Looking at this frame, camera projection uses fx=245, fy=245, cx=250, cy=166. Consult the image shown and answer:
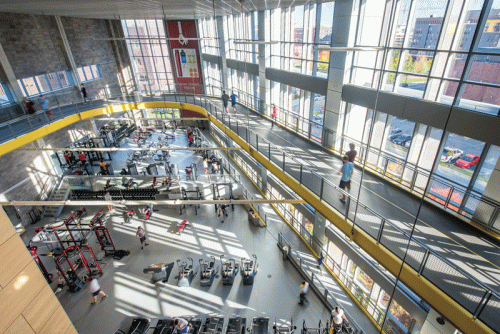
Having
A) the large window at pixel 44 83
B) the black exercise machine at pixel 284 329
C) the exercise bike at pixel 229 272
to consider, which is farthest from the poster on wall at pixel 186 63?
the black exercise machine at pixel 284 329

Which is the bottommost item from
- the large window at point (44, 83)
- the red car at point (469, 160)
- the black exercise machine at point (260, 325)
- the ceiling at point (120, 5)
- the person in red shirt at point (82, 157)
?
the black exercise machine at point (260, 325)

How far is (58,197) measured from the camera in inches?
538

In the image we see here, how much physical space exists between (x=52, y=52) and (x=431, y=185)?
20.1 m

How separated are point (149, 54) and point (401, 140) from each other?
2271 cm

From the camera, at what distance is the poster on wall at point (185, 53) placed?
21.3 metres

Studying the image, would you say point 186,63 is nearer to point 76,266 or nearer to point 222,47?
point 222,47

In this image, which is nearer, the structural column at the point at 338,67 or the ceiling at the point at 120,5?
the structural column at the point at 338,67

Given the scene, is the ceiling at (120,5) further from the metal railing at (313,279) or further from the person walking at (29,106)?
the metal railing at (313,279)

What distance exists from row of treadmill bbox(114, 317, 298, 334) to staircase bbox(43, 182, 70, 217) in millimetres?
8767

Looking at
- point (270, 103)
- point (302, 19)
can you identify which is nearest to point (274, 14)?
point (302, 19)

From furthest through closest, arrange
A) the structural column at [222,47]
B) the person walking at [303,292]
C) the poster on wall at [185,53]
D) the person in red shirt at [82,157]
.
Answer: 1. the poster on wall at [185,53]
2. the structural column at [222,47]
3. the person in red shirt at [82,157]
4. the person walking at [303,292]

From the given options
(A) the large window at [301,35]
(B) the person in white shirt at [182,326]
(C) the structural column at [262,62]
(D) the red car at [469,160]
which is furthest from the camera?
(C) the structural column at [262,62]

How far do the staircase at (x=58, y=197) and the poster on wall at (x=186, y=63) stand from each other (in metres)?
14.1

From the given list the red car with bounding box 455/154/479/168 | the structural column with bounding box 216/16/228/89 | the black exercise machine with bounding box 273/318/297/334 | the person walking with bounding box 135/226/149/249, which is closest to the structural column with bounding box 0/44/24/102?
the person walking with bounding box 135/226/149/249
